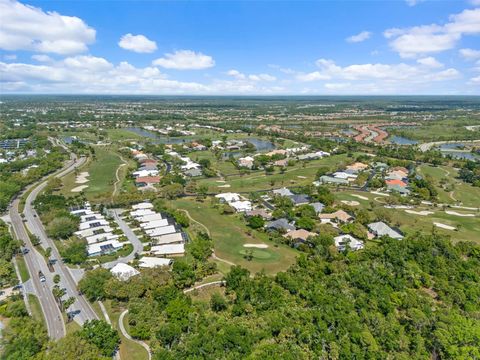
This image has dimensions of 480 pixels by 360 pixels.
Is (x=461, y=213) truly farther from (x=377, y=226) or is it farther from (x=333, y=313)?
(x=333, y=313)

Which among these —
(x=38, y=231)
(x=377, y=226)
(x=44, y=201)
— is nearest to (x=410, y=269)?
(x=377, y=226)

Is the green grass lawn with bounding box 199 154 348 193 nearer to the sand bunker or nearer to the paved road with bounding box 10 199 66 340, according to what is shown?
the sand bunker

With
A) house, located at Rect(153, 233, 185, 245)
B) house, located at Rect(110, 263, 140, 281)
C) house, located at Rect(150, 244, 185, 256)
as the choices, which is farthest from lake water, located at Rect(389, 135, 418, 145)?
house, located at Rect(110, 263, 140, 281)

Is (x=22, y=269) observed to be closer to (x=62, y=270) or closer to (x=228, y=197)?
(x=62, y=270)

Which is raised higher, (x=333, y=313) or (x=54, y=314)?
→ (x=333, y=313)

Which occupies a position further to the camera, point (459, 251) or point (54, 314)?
point (459, 251)

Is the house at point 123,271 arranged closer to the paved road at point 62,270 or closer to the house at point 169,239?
the paved road at point 62,270
